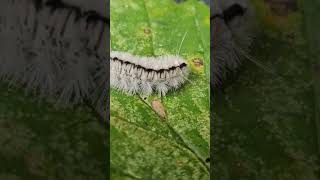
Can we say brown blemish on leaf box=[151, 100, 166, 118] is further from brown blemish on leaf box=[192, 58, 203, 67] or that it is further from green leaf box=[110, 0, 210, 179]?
brown blemish on leaf box=[192, 58, 203, 67]

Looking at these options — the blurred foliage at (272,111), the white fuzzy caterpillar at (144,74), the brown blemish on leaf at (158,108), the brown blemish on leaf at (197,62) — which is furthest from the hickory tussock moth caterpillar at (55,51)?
the blurred foliage at (272,111)

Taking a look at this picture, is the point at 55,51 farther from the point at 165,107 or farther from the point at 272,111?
the point at 272,111

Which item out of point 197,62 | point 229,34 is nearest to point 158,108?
point 197,62

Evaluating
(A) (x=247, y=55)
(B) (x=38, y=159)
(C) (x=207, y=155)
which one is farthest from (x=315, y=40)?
(B) (x=38, y=159)

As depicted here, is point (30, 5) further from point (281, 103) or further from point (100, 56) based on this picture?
point (281, 103)

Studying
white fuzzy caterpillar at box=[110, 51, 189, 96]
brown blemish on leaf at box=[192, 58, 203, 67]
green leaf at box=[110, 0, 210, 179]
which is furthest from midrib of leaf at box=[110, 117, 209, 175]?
brown blemish on leaf at box=[192, 58, 203, 67]

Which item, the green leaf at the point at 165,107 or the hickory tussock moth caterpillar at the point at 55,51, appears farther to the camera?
the hickory tussock moth caterpillar at the point at 55,51

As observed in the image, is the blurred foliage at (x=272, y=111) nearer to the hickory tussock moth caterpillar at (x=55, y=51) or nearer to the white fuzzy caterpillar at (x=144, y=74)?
the white fuzzy caterpillar at (x=144, y=74)
